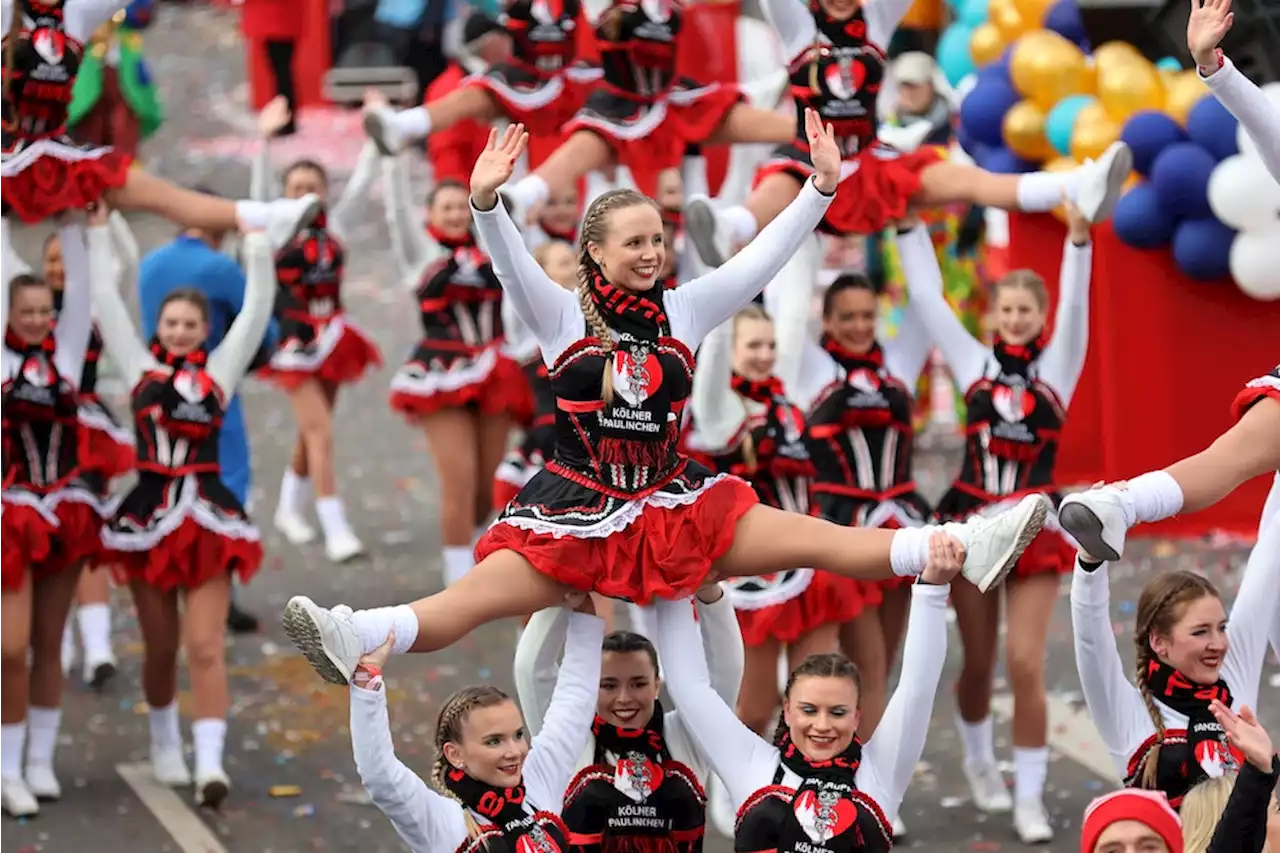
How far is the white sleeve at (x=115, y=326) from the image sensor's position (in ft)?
22.1

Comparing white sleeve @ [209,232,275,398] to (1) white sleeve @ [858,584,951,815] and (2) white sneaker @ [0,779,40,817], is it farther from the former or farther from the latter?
(1) white sleeve @ [858,584,951,815]

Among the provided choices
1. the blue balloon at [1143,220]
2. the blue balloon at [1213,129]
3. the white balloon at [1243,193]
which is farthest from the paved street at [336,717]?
the blue balloon at [1213,129]

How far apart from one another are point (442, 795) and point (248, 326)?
250cm

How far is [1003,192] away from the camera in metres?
6.71

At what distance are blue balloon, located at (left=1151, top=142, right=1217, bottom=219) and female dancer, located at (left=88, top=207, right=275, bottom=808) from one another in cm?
369

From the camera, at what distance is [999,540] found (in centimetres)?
469

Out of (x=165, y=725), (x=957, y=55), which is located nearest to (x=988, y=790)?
(x=165, y=725)

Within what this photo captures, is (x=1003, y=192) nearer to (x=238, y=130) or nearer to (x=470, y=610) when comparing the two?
(x=470, y=610)

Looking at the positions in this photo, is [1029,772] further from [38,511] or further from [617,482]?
[38,511]

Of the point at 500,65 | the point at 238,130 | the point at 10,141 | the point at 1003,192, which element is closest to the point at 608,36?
the point at 500,65

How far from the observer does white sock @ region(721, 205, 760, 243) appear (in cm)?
650

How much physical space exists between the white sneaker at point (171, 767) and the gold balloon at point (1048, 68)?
4.63 metres

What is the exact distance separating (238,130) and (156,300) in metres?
8.84

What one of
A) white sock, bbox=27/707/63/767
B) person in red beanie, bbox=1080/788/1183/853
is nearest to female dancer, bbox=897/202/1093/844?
person in red beanie, bbox=1080/788/1183/853
